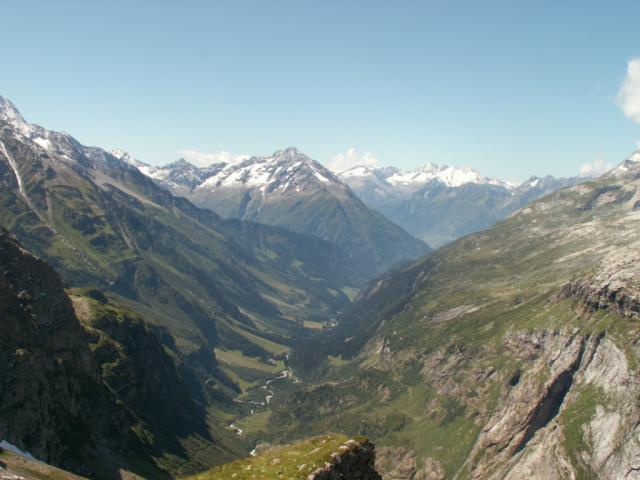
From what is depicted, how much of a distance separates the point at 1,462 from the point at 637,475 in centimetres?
18836

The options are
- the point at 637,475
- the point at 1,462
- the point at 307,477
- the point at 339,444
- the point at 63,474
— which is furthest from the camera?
the point at 637,475

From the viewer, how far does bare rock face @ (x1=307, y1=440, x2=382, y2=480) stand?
213 ft

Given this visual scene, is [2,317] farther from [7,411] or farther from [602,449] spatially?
[602,449]

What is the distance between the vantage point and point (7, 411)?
182 metres

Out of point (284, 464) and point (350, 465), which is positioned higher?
point (350, 465)

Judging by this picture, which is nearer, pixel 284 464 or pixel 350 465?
pixel 284 464

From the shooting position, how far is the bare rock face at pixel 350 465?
64.9m

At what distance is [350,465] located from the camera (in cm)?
6950

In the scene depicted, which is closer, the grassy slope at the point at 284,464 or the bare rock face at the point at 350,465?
the grassy slope at the point at 284,464

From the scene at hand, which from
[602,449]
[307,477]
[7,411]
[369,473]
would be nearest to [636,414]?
[602,449]

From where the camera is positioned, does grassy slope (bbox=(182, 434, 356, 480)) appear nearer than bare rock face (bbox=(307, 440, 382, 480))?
Yes

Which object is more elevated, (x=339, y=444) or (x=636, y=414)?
(x=636, y=414)

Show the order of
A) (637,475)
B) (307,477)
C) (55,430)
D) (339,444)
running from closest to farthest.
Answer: (307,477), (339,444), (637,475), (55,430)

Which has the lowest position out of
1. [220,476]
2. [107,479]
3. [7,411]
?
[107,479]
